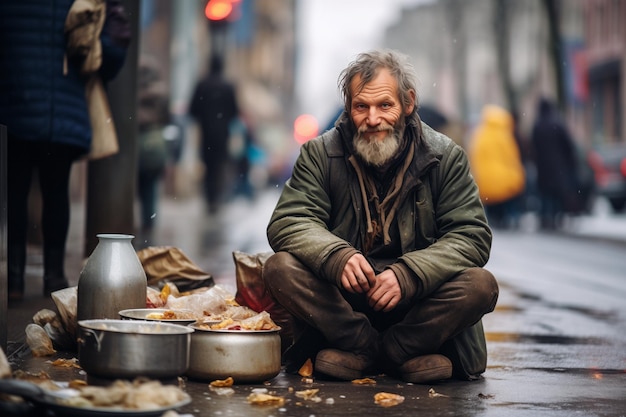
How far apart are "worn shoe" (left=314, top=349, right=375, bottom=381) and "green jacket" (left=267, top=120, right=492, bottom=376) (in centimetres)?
38

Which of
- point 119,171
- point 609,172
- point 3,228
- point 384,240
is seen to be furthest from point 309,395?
point 609,172

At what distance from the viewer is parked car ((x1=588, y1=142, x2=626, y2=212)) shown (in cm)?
2511

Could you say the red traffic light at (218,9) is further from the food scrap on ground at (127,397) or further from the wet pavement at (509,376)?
the food scrap on ground at (127,397)

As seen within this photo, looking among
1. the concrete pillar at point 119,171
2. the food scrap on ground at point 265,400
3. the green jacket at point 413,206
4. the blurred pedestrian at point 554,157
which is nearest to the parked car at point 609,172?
the blurred pedestrian at point 554,157

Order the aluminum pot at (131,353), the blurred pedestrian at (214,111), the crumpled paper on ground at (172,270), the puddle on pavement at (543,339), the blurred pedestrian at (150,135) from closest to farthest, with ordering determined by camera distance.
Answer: the aluminum pot at (131,353), the crumpled paper on ground at (172,270), the puddle on pavement at (543,339), the blurred pedestrian at (150,135), the blurred pedestrian at (214,111)

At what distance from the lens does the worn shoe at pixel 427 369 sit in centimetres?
516

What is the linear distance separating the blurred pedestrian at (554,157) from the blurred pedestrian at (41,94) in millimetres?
14432

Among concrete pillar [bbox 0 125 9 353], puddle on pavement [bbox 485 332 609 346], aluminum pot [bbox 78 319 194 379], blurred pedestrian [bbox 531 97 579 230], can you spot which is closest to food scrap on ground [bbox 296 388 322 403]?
aluminum pot [bbox 78 319 194 379]

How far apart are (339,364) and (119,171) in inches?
154

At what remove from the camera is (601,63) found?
5662 centimetres

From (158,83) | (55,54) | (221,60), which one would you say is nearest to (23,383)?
(55,54)

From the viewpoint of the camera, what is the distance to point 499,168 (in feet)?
69.8

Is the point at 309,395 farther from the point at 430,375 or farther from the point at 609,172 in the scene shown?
the point at 609,172

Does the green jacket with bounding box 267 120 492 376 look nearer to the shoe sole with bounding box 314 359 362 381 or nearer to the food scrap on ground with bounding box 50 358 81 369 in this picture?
the shoe sole with bounding box 314 359 362 381
